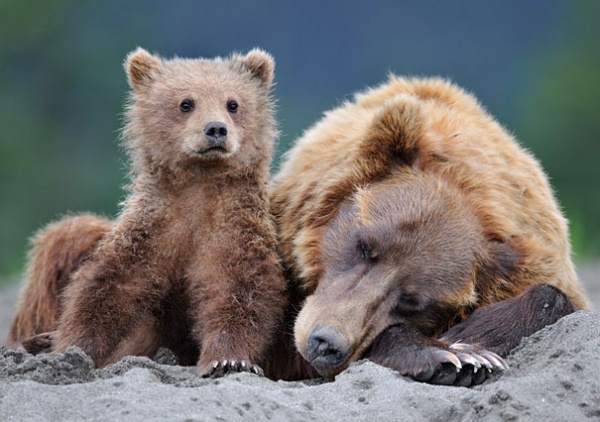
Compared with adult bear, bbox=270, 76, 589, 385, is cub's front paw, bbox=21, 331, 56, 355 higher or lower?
lower

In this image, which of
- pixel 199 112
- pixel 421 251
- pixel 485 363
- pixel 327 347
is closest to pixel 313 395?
pixel 327 347

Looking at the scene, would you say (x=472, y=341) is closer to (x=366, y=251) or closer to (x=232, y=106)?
(x=366, y=251)

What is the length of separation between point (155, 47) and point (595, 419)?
18360 mm

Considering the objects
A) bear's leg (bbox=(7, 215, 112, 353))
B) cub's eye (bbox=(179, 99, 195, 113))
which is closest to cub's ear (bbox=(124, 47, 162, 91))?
cub's eye (bbox=(179, 99, 195, 113))

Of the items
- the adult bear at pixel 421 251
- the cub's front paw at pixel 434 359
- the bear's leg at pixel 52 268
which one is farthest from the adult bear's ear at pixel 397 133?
the bear's leg at pixel 52 268

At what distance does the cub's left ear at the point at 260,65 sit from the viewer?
6.23 metres

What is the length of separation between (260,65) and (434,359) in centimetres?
204

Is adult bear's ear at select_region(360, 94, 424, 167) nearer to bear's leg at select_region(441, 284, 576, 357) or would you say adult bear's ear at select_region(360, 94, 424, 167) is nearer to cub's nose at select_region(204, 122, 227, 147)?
cub's nose at select_region(204, 122, 227, 147)

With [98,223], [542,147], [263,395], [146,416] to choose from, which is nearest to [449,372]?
[263,395]

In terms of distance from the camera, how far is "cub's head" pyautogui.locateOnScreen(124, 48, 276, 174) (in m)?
5.67

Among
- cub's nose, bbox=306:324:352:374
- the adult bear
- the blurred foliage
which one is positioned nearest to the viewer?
cub's nose, bbox=306:324:352:374

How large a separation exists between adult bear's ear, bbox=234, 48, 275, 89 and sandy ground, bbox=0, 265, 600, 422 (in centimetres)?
188

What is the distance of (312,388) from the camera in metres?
4.68

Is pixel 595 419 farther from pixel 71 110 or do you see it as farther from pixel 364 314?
pixel 71 110
